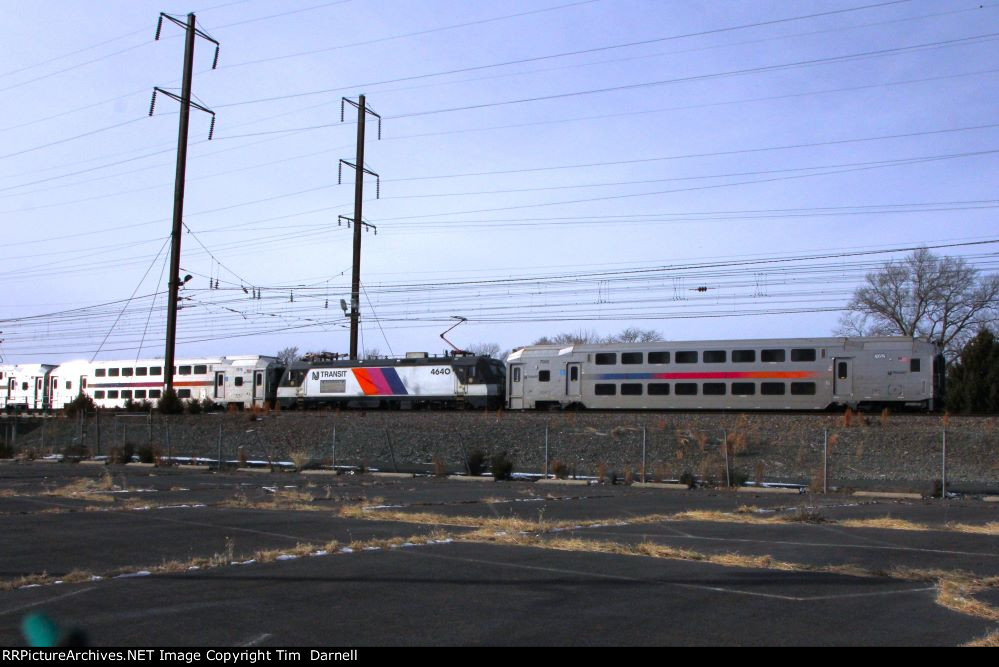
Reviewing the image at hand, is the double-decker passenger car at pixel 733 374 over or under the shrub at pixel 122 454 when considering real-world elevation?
over

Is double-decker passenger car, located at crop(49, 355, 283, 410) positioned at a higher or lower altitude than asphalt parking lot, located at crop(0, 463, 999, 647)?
higher

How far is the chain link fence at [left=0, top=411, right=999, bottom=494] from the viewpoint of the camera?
26828 millimetres

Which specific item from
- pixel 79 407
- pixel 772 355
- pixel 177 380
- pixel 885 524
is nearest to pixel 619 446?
pixel 772 355

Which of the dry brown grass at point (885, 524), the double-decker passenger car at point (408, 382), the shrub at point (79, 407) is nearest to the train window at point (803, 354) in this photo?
the double-decker passenger car at point (408, 382)

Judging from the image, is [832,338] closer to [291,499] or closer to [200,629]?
[291,499]

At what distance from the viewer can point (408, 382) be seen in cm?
4800

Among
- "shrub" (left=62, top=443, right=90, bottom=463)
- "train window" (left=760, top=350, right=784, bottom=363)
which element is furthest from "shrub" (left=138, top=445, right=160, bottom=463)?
"train window" (left=760, top=350, right=784, bottom=363)

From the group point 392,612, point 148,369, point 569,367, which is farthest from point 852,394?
point 148,369

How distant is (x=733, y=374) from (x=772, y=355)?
1.79 meters

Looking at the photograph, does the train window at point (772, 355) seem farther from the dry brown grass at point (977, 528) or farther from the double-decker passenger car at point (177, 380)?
the double-decker passenger car at point (177, 380)

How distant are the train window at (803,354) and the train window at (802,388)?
3.39 feet

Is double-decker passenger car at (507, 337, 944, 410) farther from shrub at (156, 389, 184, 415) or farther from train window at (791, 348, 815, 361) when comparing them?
shrub at (156, 389, 184, 415)

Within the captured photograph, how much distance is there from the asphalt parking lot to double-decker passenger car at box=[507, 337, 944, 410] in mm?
18414

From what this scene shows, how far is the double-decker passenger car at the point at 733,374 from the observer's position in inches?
1471
